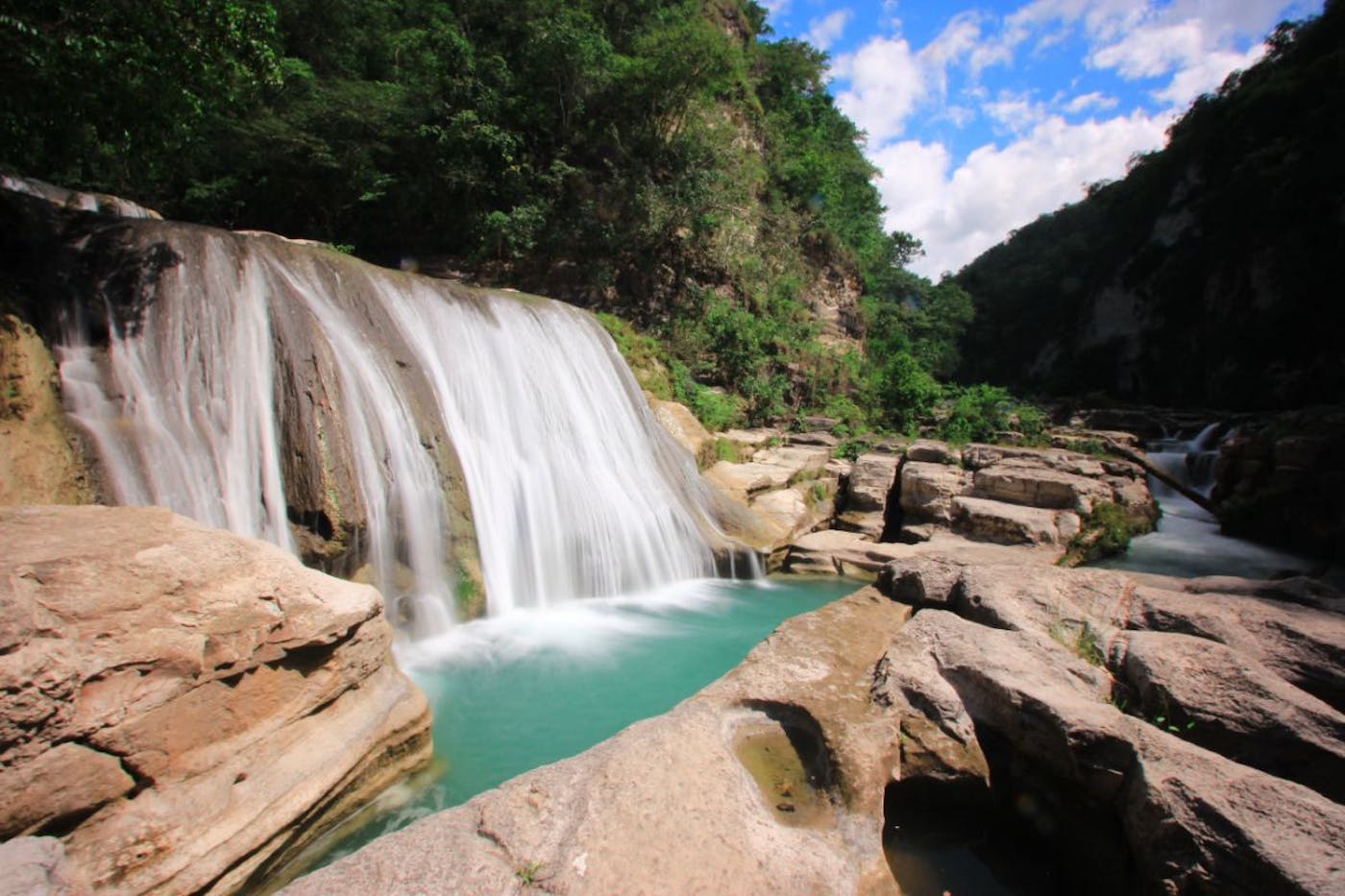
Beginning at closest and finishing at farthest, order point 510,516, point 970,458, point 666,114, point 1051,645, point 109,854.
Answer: point 109,854
point 1051,645
point 510,516
point 970,458
point 666,114

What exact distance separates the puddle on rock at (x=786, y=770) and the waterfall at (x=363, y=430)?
3530 mm

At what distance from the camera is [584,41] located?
563 inches

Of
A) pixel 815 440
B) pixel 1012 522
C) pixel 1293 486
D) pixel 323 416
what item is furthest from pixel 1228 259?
pixel 323 416

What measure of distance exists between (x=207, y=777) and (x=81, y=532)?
1.30 metres

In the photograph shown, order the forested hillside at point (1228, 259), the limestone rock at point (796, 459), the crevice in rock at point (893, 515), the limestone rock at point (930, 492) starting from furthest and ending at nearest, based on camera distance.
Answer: the forested hillside at point (1228, 259) < the limestone rock at point (796, 459) < the crevice in rock at point (893, 515) < the limestone rock at point (930, 492)

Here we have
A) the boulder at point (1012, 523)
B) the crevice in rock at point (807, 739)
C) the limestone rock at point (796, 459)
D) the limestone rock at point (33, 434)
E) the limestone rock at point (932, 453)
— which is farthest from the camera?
the limestone rock at point (796, 459)

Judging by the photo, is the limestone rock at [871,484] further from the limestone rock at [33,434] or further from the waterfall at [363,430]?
the limestone rock at [33,434]

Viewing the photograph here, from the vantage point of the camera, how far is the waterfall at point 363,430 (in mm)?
4566

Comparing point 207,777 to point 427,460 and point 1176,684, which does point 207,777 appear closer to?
point 427,460

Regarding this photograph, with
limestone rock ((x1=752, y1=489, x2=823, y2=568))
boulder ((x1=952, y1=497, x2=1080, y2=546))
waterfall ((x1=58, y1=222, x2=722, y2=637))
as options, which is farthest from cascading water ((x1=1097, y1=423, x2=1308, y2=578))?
waterfall ((x1=58, y1=222, x2=722, y2=637))

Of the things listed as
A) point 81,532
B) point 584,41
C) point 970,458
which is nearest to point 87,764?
point 81,532

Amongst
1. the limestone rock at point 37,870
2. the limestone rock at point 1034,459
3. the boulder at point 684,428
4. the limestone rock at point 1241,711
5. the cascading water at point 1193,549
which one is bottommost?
the cascading water at point 1193,549

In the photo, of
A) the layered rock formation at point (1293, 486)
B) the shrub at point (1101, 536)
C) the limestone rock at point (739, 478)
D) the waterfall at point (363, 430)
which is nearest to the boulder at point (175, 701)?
the waterfall at point (363, 430)

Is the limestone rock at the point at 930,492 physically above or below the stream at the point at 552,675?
above
